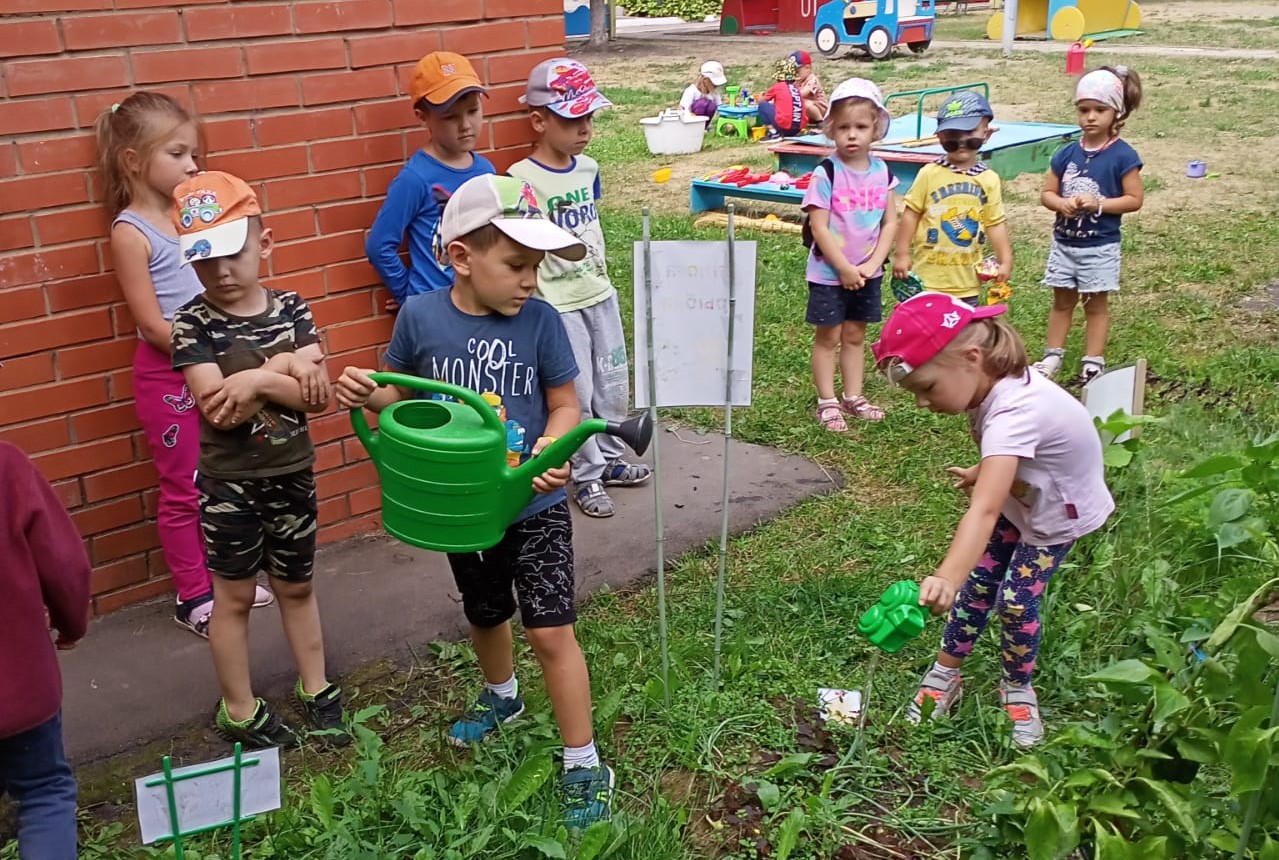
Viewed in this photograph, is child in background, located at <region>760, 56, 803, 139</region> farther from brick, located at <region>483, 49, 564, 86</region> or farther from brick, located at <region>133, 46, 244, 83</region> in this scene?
brick, located at <region>133, 46, 244, 83</region>

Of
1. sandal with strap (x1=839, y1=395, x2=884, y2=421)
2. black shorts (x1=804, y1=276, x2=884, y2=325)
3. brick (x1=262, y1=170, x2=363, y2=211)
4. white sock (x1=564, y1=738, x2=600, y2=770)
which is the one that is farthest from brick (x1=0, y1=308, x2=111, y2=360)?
sandal with strap (x1=839, y1=395, x2=884, y2=421)

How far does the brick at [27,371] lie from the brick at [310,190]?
33.3 inches

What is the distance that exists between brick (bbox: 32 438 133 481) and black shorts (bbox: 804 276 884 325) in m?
3.05

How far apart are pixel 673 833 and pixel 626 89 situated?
16.5 meters

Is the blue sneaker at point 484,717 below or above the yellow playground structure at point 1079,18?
below

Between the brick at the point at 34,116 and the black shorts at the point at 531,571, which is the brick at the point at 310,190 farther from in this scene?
the black shorts at the point at 531,571

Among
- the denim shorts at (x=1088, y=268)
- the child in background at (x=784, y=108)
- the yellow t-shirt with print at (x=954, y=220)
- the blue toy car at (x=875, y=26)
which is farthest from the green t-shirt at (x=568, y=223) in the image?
the blue toy car at (x=875, y=26)

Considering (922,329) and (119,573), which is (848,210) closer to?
(922,329)

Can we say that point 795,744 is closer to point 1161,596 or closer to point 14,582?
point 1161,596

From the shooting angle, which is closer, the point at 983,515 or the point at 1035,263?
the point at 983,515

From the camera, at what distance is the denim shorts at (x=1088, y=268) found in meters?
5.88

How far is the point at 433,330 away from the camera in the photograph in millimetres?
2842

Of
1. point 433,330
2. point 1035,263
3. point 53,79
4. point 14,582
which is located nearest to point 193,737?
point 14,582

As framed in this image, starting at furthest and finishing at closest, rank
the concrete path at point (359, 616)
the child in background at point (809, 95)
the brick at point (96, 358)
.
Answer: the child in background at point (809, 95), the brick at point (96, 358), the concrete path at point (359, 616)
